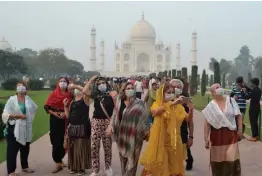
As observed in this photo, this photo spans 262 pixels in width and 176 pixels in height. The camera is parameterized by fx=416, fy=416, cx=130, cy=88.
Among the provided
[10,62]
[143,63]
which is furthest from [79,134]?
[143,63]

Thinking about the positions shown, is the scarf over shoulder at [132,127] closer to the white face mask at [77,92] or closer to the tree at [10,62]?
A: the white face mask at [77,92]

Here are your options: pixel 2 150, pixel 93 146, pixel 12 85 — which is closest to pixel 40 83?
pixel 12 85

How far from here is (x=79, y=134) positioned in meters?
5.58

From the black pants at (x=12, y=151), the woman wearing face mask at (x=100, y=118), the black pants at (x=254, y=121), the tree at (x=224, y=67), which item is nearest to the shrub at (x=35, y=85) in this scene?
the black pants at (x=254, y=121)

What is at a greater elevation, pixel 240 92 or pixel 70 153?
pixel 240 92

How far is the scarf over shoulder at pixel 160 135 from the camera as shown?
4.59m

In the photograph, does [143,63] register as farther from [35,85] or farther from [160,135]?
[160,135]

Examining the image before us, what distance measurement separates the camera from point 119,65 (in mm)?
85250

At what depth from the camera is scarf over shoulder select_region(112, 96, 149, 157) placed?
192 inches

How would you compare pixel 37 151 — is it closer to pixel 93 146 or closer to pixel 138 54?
pixel 93 146

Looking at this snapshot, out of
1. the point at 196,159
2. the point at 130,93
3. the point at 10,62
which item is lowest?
the point at 196,159

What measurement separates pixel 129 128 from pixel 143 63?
262 feet

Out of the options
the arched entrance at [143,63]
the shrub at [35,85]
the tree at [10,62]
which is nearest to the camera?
the shrub at [35,85]

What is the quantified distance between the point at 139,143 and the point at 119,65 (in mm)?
80515
